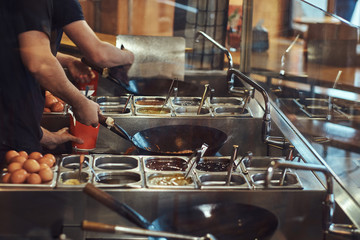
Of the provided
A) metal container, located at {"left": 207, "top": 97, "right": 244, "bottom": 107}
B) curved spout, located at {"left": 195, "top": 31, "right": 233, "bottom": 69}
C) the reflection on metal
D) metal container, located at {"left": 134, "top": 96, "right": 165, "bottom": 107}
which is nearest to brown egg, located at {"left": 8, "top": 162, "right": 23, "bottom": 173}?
metal container, located at {"left": 134, "top": 96, "right": 165, "bottom": 107}

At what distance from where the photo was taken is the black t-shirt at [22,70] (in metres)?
1.63

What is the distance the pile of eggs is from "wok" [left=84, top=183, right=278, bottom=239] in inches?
16.2

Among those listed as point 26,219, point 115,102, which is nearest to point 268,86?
point 115,102

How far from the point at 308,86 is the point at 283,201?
2.91 ft

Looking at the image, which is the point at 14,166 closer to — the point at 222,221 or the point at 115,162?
the point at 115,162

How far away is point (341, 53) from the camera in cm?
218

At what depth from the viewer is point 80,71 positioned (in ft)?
8.23

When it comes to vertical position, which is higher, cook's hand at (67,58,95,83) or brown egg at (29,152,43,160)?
cook's hand at (67,58,95,83)

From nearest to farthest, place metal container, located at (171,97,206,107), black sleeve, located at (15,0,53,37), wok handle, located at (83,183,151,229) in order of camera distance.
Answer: wok handle, located at (83,183,151,229)
black sleeve, located at (15,0,53,37)
metal container, located at (171,97,206,107)

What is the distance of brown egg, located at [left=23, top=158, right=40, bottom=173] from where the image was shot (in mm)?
1569

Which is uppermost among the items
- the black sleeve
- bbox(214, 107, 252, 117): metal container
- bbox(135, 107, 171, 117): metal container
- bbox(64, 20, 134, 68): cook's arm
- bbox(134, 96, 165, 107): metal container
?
the black sleeve

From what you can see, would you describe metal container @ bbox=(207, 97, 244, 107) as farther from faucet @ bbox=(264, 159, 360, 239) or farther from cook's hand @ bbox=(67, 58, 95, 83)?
faucet @ bbox=(264, 159, 360, 239)

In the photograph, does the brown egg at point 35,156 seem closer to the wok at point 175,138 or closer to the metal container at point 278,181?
the wok at point 175,138

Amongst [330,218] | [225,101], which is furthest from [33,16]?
[225,101]
